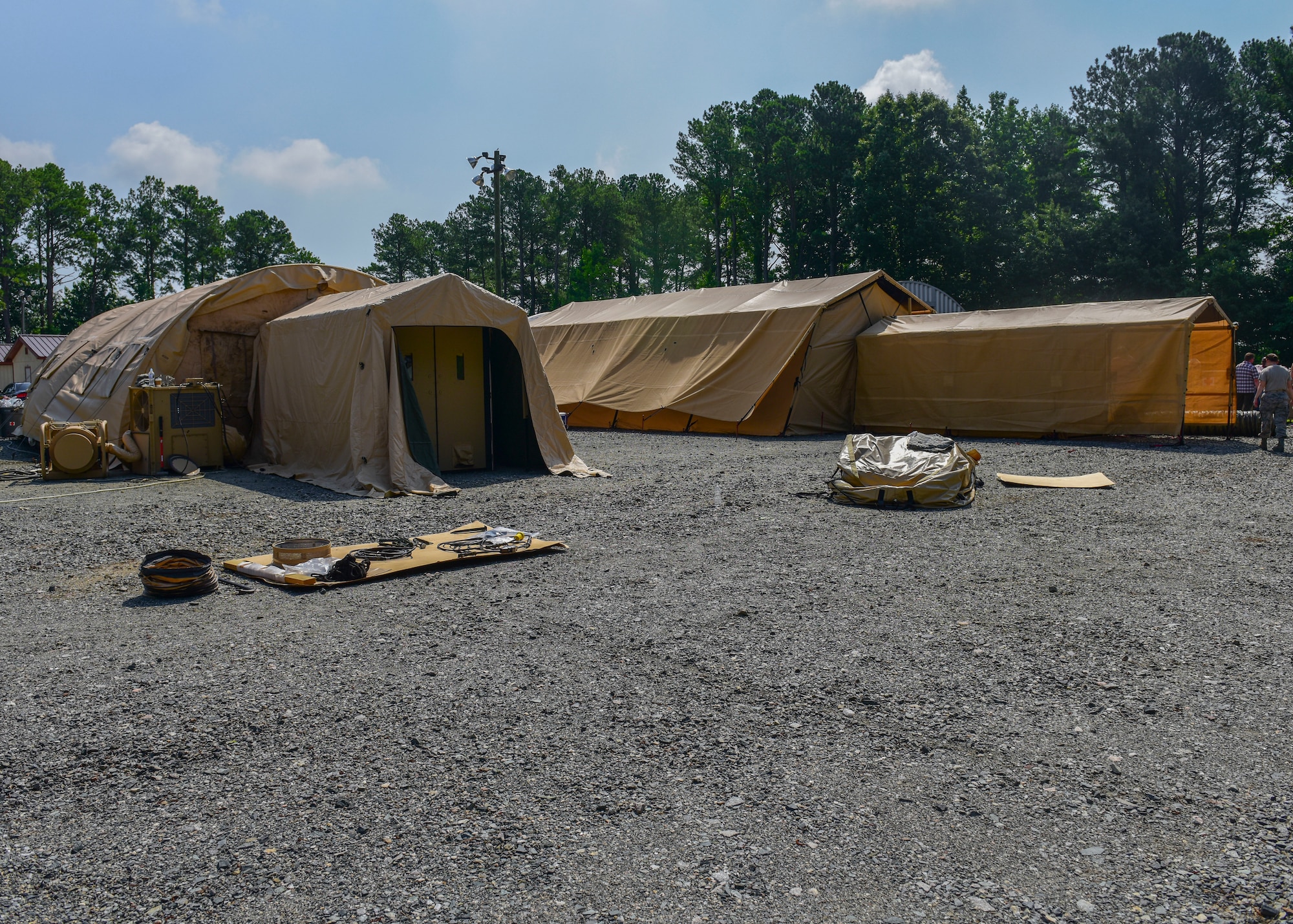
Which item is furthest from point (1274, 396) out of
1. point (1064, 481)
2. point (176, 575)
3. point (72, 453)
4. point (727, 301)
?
point (72, 453)

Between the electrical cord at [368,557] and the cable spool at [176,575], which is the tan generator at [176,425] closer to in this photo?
the electrical cord at [368,557]

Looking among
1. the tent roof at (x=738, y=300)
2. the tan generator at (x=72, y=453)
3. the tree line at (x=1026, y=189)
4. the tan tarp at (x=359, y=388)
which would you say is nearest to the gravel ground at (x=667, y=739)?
the tan tarp at (x=359, y=388)

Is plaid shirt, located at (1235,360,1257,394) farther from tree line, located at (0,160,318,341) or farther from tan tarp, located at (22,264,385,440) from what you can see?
tree line, located at (0,160,318,341)

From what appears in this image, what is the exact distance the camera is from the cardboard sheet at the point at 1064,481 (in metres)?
9.51

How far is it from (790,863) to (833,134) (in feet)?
142

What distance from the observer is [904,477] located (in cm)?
873

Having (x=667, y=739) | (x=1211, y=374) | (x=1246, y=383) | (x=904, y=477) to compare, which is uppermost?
(x=1211, y=374)

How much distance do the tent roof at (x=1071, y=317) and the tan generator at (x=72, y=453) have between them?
13558mm

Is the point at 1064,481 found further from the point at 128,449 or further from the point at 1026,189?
the point at 1026,189

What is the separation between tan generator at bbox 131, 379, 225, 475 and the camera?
36.9 ft

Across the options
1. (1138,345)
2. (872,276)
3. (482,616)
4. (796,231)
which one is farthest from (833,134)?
(482,616)

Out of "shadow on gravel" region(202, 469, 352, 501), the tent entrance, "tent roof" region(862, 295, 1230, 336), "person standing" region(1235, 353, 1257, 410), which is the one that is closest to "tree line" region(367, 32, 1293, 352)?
"person standing" region(1235, 353, 1257, 410)

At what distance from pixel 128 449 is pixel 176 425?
681 millimetres

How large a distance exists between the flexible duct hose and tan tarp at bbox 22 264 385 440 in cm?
50
